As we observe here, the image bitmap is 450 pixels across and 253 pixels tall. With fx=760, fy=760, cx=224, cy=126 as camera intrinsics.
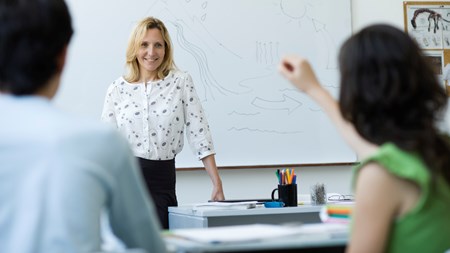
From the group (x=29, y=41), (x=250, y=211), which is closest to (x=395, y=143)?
(x=29, y=41)

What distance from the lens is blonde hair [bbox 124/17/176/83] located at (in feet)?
12.4

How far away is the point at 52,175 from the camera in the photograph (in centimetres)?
124

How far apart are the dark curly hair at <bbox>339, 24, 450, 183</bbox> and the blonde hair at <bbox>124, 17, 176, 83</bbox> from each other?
2.36 metres

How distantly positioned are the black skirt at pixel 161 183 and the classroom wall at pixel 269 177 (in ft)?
3.50

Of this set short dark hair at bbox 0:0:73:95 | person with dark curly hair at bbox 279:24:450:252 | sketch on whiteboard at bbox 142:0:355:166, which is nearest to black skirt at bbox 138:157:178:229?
sketch on whiteboard at bbox 142:0:355:166

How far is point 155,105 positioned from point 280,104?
52.4 inches

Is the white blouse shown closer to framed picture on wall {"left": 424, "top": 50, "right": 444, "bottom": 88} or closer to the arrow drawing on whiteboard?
the arrow drawing on whiteboard

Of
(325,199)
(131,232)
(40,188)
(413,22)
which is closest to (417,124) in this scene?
(131,232)

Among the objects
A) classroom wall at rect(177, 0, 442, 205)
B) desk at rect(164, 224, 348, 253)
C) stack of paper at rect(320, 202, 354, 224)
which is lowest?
desk at rect(164, 224, 348, 253)

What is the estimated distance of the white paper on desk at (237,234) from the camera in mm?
1529

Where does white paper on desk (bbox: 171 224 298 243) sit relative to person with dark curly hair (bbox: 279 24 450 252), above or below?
below

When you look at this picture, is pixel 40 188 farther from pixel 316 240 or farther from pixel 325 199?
pixel 325 199

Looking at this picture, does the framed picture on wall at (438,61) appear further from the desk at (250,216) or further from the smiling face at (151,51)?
the desk at (250,216)

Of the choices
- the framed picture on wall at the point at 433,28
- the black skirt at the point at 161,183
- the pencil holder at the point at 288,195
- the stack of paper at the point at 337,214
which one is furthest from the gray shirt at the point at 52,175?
the framed picture on wall at the point at 433,28
